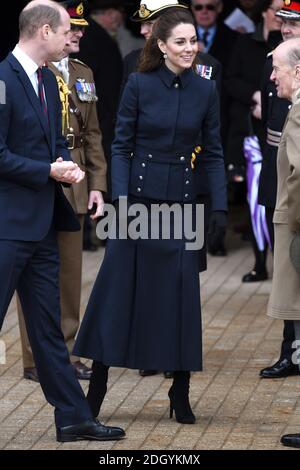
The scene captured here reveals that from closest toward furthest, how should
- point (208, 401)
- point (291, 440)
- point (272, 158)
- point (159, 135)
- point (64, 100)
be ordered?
point (291, 440) < point (159, 135) < point (208, 401) < point (64, 100) < point (272, 158)

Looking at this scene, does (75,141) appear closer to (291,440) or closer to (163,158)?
(163,158)

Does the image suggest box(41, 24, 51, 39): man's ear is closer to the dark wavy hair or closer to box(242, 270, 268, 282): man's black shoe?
the dark wavy hair

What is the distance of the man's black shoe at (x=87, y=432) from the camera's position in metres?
6.00

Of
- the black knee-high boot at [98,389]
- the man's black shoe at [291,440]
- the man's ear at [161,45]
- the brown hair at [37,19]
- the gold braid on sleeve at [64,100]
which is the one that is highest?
the brown hair at [37,19]

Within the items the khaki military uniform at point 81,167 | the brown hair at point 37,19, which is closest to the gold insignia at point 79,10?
the khaki military uniform at point 81,167

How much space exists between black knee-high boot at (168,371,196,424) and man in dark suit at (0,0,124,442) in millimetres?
606

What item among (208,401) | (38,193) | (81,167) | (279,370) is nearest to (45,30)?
(38,193)

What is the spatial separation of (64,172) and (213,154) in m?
1.10

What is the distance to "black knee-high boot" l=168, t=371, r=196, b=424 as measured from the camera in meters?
6.41

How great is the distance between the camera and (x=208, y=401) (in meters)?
6.88

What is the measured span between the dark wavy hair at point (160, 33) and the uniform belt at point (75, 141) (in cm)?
80

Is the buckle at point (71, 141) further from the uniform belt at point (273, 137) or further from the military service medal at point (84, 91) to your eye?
the uniform belt at point (273, 137)

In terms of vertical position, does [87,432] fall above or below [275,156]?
below

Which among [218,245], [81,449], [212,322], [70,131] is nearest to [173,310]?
[81,449]
